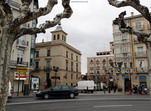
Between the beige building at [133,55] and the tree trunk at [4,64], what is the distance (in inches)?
1178

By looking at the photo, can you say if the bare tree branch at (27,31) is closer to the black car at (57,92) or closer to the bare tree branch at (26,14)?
the bare tree branch at (26,14)

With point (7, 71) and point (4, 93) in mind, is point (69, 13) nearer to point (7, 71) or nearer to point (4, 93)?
point (7, 71)

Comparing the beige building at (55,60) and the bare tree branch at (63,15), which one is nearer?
the bare tree branch at (63,15)

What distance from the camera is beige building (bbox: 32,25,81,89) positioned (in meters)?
37.6

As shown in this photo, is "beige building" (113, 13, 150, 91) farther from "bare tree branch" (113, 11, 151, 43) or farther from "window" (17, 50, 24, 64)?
"bare tree branch" (113, 11, 151, 43)

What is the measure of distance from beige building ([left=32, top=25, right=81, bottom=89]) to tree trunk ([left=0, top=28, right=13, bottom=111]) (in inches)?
1283

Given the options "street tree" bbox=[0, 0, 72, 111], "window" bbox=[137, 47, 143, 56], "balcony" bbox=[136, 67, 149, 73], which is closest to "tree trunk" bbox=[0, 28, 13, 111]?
"street tree" bbox=[0, 0, 72, 111]

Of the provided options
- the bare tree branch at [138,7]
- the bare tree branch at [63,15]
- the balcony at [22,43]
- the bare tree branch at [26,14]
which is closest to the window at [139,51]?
the balcony at [22,43]

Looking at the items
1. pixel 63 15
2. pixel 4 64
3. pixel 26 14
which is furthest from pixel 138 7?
pixel 4 64

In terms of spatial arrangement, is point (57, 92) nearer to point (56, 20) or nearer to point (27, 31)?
point (56, 20)

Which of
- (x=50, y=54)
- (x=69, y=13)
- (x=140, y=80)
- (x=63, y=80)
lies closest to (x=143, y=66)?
(x=140, y=80)

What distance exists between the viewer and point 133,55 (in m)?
34.3

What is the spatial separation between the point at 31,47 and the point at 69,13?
22.0m

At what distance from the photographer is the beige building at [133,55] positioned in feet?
105
